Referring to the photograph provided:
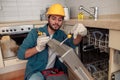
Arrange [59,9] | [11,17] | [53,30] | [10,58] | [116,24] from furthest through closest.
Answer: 1. [11,17]
2. [10,58]
3. [53,30]
4. [59,9]
5. [116,24]

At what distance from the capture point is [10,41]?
2.07 meters

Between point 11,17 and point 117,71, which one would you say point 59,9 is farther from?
point 11,17

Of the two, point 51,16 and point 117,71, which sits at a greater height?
point 51,16

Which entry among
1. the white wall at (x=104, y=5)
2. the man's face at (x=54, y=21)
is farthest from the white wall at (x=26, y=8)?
the man's face at (x=54, y=21)

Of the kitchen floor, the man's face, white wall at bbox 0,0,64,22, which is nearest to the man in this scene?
the man's face

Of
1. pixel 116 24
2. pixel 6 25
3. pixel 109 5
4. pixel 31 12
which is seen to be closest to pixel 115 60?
pixel 116 24

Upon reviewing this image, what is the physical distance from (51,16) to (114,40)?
0.65m

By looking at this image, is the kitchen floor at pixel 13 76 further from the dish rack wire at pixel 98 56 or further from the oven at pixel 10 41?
the dish rack wire at pixel 98 56

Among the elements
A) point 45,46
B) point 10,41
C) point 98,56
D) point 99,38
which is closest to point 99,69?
point 98,56

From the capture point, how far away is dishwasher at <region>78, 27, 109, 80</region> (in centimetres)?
124

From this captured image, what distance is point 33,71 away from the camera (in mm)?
1343

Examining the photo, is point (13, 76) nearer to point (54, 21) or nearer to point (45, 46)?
point (45, 46)

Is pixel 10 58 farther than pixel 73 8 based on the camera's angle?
No

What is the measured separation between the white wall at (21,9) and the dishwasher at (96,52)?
4.55 feet
